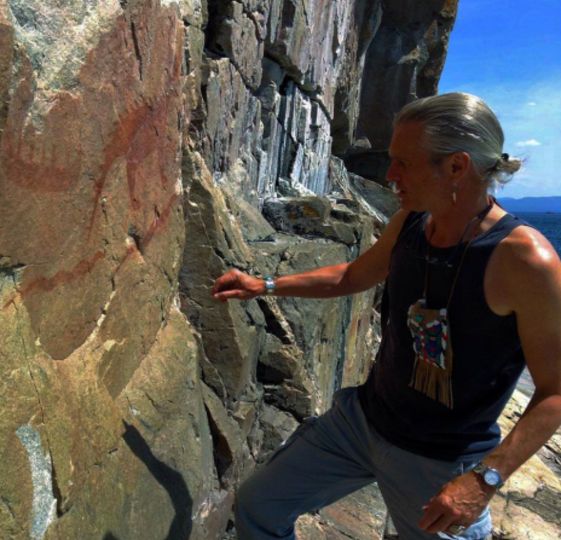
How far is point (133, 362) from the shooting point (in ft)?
11.3

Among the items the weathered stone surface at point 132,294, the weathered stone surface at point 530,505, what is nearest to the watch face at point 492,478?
the weathered stone surface at point 132,294

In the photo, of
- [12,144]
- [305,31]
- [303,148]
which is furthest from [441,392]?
[303,148]

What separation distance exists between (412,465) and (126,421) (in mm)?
1395

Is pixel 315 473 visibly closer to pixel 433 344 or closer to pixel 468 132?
pixel 433 344

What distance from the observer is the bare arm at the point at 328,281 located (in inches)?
122

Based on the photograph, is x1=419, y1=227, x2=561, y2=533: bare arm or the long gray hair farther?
the long gray hair

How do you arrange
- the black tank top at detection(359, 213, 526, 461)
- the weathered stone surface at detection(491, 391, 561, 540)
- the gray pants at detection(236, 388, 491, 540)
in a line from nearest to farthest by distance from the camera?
the black tank top at detection(359, 213, 526, 461) → the gray pants at detection(236, 388, 491, 540) → the weathered stone surface at detection(491, 391, 561, 540)

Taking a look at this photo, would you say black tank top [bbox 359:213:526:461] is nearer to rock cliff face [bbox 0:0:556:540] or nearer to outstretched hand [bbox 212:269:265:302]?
outstretched hand [bbox 212:269:265:302]

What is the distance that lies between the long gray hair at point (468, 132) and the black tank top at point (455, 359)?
0.66 ft

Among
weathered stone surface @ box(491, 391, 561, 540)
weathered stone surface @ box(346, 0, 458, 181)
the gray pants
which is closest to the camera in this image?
the gray pants

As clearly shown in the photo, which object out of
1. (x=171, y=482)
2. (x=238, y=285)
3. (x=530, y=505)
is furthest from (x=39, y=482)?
(x=530, y=505)

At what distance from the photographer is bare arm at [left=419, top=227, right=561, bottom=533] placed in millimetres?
2176

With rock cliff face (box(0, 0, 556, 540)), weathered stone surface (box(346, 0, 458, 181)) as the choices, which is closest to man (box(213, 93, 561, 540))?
rock cliff face (box(0, 0, 556, 540))

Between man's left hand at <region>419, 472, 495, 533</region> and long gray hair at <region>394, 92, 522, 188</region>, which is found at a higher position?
long gray hair at <region>394, 92, 522, 188</region>
